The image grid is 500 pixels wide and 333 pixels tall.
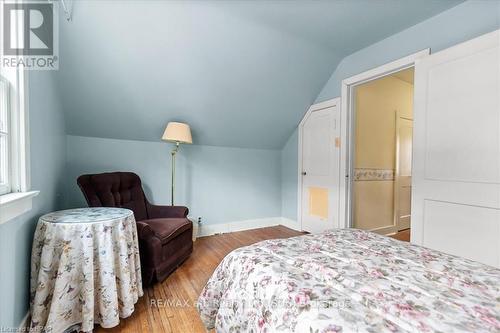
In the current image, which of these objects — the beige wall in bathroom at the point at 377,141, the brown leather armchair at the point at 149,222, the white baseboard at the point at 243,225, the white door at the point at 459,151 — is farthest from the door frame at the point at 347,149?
the brown leather armchair at the point at 149,222

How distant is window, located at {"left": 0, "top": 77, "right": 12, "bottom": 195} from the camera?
1.18 metres

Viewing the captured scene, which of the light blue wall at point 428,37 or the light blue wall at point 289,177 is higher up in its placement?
the light blue wall at point 428,37

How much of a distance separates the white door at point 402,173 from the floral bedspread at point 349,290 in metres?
2.70

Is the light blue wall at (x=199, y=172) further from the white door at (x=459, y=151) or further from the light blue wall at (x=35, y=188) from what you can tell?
the white door at (x=459, y=151)

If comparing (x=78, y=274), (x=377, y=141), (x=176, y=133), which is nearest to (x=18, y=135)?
(x=78, y=274)

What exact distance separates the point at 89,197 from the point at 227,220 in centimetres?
190

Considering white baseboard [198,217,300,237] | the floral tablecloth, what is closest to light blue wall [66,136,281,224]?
white baseboard [198,217,300,237]

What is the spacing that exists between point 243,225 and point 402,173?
2586 mm

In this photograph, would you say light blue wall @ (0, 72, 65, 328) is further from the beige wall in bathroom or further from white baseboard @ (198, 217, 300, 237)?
the beige wall in bathroom

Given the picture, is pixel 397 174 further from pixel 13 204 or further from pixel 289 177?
pixel 13 204

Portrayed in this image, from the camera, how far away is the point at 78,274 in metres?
1.34

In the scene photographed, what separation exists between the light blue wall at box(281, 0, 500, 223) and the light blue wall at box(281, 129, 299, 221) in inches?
34.3

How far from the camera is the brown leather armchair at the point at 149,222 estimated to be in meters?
1.88

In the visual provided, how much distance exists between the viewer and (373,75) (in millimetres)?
2510
